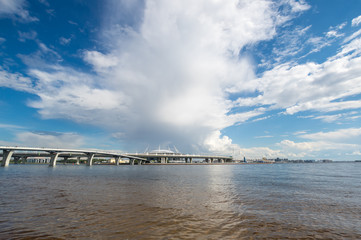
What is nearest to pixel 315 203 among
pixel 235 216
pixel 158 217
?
pixel 235 216

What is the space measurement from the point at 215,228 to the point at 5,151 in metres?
141

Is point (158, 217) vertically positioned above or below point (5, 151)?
below

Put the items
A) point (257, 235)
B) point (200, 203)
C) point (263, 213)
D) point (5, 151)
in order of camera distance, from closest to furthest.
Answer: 1. point (257, 235)
2. point (263, 213)
3. point (200, 203)
4. point (5, 151)

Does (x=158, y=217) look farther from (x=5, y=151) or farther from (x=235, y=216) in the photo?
(x=5, y=151)

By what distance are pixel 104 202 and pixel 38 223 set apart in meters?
6.62

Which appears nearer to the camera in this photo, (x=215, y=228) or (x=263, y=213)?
(x=215, y=228)

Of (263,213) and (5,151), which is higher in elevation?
(5,151)

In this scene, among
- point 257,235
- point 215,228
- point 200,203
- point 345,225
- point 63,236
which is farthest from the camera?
point 200,203

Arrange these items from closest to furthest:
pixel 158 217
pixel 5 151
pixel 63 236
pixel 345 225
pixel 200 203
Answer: pixel 63 236 → pixel 345 225 → pixel 158 217 → pixel 200 203 → pixel 5 151

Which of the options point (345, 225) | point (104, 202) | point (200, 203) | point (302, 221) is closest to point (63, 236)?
point (104, 202)

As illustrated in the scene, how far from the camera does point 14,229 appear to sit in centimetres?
1090

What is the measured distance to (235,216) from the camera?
14.1m

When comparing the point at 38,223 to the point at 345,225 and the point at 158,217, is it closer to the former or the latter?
the point at 158,217

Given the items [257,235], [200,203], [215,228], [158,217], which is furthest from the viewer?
[200,203]
